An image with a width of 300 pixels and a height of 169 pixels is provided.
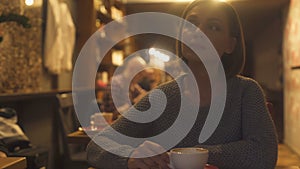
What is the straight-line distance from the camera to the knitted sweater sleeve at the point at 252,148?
1010 millimetres

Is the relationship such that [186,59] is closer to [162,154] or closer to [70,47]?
[162,154]

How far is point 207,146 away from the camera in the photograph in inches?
40.6

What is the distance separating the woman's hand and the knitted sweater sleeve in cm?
17

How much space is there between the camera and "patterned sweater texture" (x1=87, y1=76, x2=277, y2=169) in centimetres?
101

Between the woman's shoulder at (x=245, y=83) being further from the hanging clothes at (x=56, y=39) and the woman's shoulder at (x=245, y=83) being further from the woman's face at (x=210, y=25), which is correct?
the hanging clothes at (x=56, y=39)

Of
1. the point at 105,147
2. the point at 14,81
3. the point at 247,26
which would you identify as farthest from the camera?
the point at 247,26

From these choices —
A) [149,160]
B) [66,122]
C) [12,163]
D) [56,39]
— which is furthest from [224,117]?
[56,39]

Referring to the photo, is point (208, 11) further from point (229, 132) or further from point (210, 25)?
point (229, 132)

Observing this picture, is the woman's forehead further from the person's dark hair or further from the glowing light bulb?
the glowing light bulb

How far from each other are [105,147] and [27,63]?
2.26m

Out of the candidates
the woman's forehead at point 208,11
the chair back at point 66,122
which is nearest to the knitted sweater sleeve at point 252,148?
the woman's forehead at point 208,11

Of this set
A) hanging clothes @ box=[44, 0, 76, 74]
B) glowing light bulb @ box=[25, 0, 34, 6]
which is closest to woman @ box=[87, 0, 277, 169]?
glowing light bulb @ box=[25, 0, 34, 6]

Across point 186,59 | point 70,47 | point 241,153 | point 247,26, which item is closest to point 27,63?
point 70,47

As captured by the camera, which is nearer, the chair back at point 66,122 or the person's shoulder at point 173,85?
the person's shoulder at point 173,85
